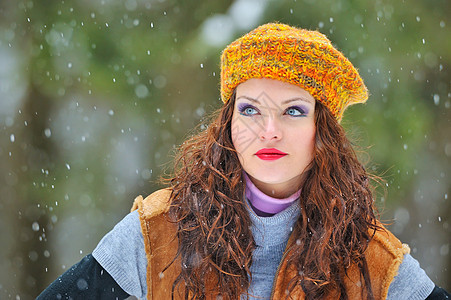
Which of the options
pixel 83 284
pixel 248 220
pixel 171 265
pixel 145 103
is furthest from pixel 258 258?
pixel 145 103

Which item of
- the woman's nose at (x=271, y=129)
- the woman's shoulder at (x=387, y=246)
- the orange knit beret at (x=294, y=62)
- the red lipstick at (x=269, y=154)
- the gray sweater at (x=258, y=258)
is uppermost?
the orange knit beret at (x=294, y=62)

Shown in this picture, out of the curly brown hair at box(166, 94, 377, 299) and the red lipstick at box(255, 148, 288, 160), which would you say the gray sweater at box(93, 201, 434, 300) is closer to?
the curly brown hair at box(166, 94, 377, 299)

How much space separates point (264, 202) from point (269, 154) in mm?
234

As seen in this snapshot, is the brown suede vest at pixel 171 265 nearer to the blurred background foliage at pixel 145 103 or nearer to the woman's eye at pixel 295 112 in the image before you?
the woman's eye at pixel 295 112

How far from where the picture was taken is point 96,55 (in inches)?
170

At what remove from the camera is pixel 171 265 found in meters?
2.14

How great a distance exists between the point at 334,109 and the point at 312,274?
71 cm

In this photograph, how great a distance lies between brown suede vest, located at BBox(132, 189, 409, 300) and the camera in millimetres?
2115

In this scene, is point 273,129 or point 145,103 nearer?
point 273,129

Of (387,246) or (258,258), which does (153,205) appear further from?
(387,246)

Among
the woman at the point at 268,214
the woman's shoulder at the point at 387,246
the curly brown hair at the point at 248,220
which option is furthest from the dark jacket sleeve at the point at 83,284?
the woman's shoulder at the point at 387,246

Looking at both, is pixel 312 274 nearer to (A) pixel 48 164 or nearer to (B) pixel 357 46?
(B) pixel 357 46

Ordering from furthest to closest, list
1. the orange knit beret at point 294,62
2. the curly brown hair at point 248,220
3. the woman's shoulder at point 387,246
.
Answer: the woman's shoulder at point 387,246, the curly brown hair at point 248,220, the orange knit beret at point 294,62

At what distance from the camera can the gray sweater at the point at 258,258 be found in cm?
207
